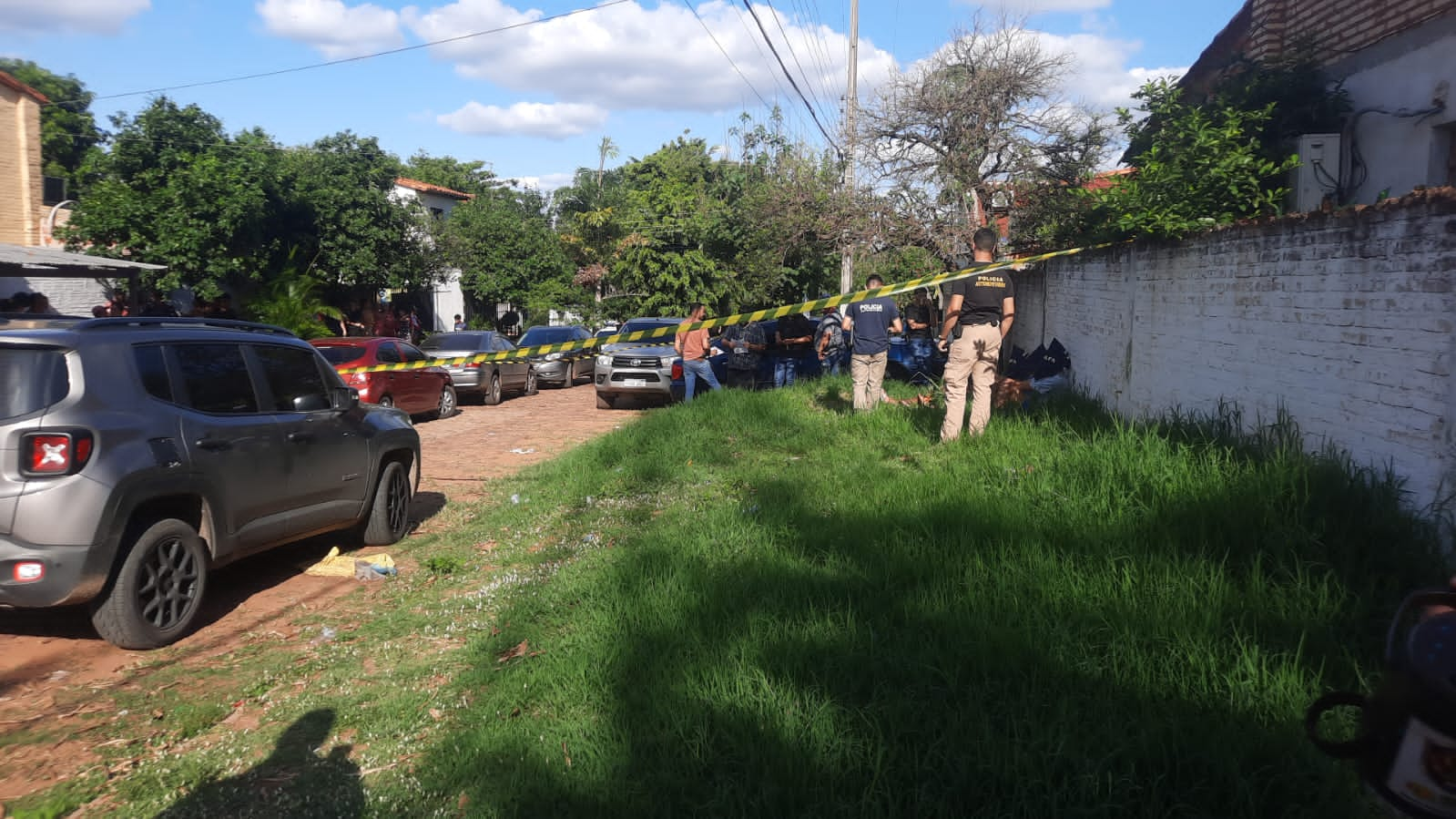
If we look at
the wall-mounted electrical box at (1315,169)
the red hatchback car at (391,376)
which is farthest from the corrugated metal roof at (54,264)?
the wall-mounted electrical box at (1315,169)

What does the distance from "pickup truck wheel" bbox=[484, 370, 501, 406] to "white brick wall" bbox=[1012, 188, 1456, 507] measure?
12542mm

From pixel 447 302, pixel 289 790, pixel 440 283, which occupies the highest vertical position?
pixel 440 283

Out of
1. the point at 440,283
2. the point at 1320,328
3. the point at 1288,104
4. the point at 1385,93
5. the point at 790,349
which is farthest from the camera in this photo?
the point at 440,283

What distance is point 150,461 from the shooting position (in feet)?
16.5

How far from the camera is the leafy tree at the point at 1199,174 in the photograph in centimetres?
837

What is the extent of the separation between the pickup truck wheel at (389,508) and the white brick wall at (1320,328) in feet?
20.8

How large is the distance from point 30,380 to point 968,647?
4624 millimetres

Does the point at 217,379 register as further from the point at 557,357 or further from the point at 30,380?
the point at 557,357

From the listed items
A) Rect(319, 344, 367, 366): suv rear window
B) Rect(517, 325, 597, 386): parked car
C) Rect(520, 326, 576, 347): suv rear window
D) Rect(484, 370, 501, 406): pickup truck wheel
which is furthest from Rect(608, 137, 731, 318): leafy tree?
Rect(319, 344, 367, 366): suv rear window

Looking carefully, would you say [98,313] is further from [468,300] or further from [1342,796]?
[468,300]

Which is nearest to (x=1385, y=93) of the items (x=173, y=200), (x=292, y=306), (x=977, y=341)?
(x=977, y=341)

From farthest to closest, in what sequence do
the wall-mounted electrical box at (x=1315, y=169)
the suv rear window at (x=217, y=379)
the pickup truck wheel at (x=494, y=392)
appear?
the pickup truck wheel at (x=494, y=392), the wall-mounted electrical box at (x=1315, y=169), the suv rear window at (x=217, y=379)

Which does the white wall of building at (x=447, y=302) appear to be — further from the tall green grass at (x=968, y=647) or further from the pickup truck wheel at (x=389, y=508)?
the tall green grass at (x=968, y=647)

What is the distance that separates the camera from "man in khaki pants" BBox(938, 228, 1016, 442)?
834cm
